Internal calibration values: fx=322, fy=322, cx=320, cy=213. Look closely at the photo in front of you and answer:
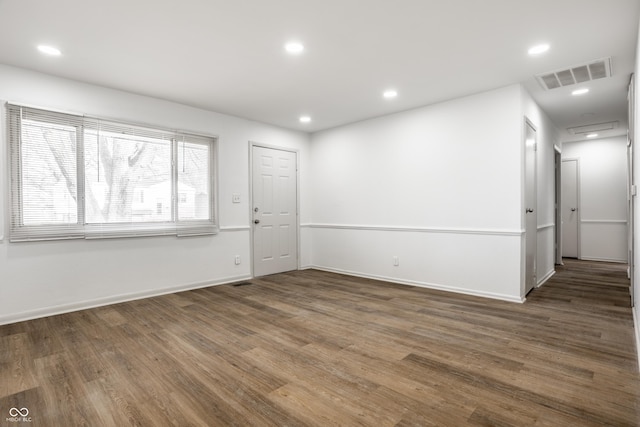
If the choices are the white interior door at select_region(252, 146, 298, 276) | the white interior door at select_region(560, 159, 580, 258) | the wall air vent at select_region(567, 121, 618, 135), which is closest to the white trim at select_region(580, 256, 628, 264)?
the white interior door at select_region(560, 159, 580, 258)

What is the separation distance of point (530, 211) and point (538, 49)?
205 cm

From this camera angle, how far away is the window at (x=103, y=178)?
336cm

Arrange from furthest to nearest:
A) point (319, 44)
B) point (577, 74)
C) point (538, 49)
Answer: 1. point (577, 74)
2. point (538, 49)
3. point (319, 44)

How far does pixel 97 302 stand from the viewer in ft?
12.4

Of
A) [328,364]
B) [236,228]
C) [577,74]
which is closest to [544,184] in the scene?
[577,74]

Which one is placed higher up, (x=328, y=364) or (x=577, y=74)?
(x=577, y=74)

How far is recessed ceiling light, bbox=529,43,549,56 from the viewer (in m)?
2.95

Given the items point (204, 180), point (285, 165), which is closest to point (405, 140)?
point (285, 165)

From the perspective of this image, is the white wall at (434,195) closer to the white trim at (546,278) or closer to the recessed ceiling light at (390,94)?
the recessed ceiling light at (390,94)

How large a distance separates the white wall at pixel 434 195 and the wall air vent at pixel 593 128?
1.70 m

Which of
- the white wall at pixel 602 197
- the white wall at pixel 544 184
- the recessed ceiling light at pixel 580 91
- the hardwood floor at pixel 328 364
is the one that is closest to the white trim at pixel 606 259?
the white wall at pixel 602 197

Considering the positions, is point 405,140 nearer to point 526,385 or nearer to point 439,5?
point 439,5

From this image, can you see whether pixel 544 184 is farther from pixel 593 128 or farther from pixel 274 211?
pixel 274 211

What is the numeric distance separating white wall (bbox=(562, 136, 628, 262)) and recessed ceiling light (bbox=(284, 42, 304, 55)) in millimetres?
7035
